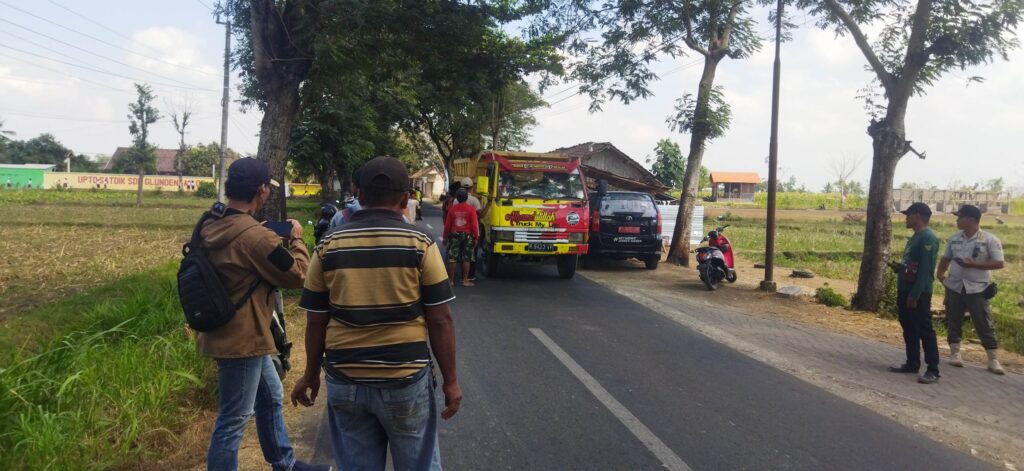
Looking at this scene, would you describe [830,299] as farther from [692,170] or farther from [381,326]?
[381,326]

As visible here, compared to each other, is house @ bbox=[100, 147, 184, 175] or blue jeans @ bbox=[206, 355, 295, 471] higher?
house @ bbox=[100, 147, 184, 175]

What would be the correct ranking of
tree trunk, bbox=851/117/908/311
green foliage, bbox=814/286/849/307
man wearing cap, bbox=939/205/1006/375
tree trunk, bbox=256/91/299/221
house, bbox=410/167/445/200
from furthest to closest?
house, bbox=410/167/445/200
green foliage, bbox=814/286/849/307
tree trunk, bbox=256/91/299/221
tree trunk, bbox=851/117/908/311
man wearing cap, bbox=939/205/1006/375

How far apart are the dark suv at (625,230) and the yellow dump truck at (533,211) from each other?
78.2 inches

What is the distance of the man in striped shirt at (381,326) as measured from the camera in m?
2.61

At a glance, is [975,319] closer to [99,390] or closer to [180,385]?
[180,385]

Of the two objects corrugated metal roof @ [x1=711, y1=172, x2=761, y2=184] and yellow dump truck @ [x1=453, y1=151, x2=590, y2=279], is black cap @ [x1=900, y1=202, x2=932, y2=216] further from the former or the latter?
corrugated metal roof @ [x1=711, y1=172, x2=761, y2=184]

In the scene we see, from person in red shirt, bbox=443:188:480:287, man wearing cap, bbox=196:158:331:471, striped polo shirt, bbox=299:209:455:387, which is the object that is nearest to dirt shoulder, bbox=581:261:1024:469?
person in red shirt, bbox=443:188:480:287

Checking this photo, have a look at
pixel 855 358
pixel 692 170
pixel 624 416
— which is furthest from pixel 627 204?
pixel 624 416

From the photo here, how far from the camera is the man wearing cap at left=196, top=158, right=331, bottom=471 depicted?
325 centimetres

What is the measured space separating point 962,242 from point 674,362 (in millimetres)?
3288

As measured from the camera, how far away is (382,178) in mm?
2727

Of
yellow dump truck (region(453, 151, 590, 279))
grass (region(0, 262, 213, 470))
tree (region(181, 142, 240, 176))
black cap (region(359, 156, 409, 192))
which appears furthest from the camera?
tree (region(181, 142, 240, 176))

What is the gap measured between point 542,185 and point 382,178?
1065cm

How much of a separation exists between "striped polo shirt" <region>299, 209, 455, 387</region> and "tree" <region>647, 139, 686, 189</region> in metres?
46.6
